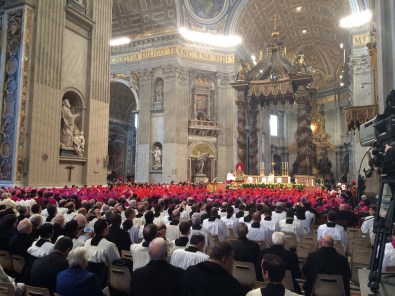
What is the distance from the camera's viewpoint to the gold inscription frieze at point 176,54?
27922 mm

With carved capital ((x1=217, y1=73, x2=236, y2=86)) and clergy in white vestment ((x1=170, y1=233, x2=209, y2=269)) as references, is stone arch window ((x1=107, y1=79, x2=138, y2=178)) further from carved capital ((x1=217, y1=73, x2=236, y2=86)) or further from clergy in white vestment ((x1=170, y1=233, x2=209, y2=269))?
clergy in white vestment ((x1=170, y1=233, x2=209, y2=269))

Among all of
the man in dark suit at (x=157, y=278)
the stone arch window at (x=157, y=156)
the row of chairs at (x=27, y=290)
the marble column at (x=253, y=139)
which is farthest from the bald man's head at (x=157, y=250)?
the stone arch window at (x=157, y=156)

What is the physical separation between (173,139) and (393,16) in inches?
791

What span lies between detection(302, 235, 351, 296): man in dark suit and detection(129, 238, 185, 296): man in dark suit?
169cm

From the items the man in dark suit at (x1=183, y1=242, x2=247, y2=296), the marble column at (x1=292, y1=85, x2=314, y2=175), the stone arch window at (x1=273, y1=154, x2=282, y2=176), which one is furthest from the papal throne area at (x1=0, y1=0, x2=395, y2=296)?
the stone arch window at (x1=273, y1=154, x2=282, y2=176)

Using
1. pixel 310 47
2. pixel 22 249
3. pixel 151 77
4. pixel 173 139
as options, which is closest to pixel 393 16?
pixel 22 249

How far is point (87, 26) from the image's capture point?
1697 centimetres

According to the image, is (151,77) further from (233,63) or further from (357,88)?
(357,88)

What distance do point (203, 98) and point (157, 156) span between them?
581 centimetres

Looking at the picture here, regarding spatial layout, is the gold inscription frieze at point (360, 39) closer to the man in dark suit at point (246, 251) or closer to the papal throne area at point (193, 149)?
the papal throne area at point (193, 149)

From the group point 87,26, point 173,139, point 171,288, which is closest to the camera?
point 171,288

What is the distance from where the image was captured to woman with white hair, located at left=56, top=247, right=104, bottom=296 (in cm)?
327

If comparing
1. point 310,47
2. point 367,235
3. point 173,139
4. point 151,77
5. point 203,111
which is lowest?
point 367,235

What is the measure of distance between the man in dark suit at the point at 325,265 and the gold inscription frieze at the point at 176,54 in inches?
982
